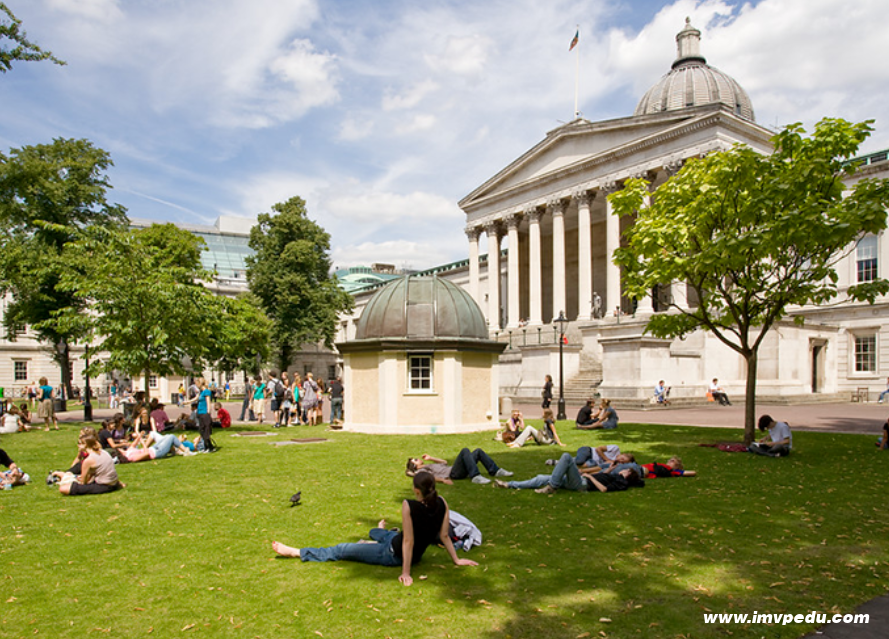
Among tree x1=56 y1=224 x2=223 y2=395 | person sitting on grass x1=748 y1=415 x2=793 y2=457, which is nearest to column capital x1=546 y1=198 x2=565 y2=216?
tree x1=56 y1=224 x2=223 y2=395

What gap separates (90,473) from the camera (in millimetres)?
10570

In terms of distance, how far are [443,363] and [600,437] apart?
528 centimetres

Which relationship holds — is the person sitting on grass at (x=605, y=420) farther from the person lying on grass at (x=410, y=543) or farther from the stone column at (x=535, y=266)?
the stone column at (x=535, y=266)

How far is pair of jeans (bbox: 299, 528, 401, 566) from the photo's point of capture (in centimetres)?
654

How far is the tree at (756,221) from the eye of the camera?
13.7 meters

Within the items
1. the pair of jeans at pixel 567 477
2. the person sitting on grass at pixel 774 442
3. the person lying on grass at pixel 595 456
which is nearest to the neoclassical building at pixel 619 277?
the person sitting on grass at pixel 774 442

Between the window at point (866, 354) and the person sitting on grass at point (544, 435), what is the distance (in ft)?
95.9

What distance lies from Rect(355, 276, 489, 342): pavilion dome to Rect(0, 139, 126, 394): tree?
1577 centimetres

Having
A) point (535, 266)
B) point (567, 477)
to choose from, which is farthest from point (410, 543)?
point (535, 266)

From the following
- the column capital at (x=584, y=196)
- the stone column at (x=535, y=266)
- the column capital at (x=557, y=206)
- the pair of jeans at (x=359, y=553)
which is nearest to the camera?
the pair of jeans at (x=359, y=553)

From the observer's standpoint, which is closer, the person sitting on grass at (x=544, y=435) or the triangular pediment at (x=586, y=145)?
the person sitting on grass at (x=544, y=435)

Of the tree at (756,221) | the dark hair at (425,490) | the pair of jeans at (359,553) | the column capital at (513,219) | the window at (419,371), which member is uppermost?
the column capital at (513,219)

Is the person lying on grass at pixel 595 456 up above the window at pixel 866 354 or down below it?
below

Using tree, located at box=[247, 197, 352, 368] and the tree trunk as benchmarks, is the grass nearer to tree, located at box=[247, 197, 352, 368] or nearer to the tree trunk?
the tree trunk
